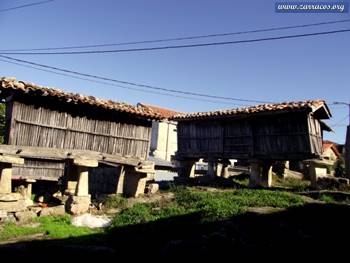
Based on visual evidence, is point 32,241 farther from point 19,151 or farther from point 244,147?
point 244,147

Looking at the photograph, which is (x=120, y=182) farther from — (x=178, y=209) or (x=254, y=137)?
(x=254, y=137)

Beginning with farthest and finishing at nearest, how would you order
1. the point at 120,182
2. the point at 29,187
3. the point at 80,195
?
1. the point at 120,182
2. the point at 29,187
3. the point at 80,195

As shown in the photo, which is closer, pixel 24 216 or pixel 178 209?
pixel 24 216

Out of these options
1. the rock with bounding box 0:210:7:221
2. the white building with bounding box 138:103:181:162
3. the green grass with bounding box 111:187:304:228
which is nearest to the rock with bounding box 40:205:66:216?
the rock with bounding box 0:210:7:221

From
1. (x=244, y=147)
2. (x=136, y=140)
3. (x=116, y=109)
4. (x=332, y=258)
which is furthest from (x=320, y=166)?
(x=332, y=258)

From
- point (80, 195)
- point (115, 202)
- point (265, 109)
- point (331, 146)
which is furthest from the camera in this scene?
point (331, 146)

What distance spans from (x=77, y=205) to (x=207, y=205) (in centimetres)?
428

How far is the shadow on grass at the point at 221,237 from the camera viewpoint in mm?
7770

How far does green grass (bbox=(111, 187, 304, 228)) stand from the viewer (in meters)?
11.8

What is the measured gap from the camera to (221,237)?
833cm

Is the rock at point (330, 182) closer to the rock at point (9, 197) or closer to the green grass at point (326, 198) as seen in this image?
the green grass at point (326, 198)

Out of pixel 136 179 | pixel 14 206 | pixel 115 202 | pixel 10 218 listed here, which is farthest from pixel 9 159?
pixel 136 179

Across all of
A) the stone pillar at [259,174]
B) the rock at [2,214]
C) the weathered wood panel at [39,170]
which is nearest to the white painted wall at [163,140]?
the stone pillar at [259,174]

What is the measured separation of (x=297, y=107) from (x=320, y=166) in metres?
3.85
